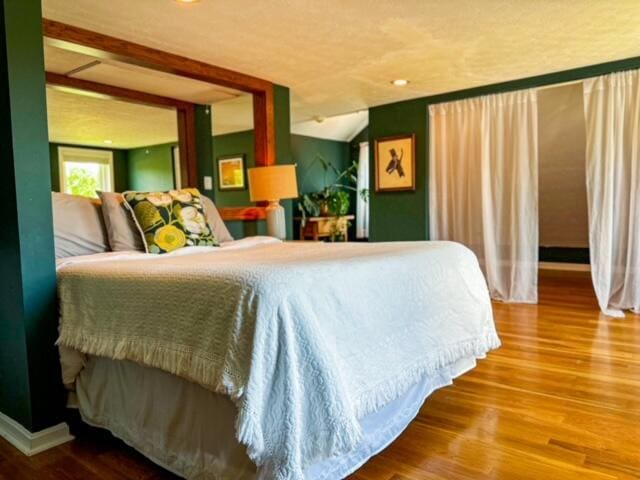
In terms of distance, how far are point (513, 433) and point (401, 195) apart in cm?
355

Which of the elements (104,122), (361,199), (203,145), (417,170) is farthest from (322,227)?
(104,122)

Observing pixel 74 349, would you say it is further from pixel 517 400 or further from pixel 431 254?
pixel 517 400

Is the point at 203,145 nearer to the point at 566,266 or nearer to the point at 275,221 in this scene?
the point at 275,221

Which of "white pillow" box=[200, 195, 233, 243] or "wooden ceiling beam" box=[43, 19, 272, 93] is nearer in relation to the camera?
"wooden ceiling beam" box=[43, 19, 272, 93]

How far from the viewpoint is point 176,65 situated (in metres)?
3.31

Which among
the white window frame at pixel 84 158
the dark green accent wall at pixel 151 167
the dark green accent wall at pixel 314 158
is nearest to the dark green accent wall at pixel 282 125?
the dark green accent wall at pixel 314 158

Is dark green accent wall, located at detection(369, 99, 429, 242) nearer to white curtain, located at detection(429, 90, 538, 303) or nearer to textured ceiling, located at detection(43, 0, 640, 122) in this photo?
white curtain, located at detection(429, 90, 538, 303)

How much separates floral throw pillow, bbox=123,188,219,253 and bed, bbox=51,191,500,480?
22 cm

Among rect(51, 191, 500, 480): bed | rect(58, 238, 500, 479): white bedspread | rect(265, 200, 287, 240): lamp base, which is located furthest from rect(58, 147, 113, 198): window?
rect(58, 238, 500, 479): white bedspread

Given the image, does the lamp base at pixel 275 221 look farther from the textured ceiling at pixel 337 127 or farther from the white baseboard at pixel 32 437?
the textured ceiling at pixel 337 127

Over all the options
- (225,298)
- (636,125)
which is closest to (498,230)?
(636,125)

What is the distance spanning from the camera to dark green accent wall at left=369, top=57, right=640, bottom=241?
4.80 metres

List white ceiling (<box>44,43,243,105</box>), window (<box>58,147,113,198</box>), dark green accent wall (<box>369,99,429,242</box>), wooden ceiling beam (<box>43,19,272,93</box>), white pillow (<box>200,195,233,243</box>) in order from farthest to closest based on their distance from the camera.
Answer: window (<box>58,147,113,198</box>)
dark green accent wall (<box>369,99,429,242</box>)
white ceiling (<box>44,43,243,105</box>)
white pillow (<box>200,195,233,243</box>)
wooden ceiling beam (<box>43,19,272,93</box>)

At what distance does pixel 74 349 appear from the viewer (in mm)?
1896
